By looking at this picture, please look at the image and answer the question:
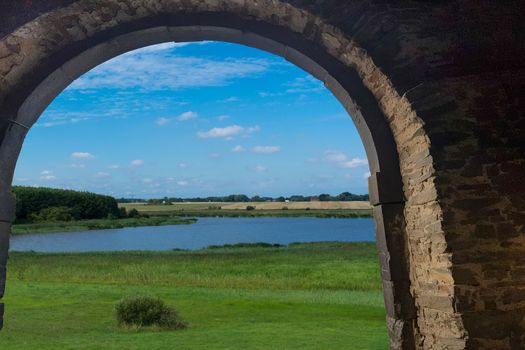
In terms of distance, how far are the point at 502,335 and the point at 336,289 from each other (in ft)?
37.4

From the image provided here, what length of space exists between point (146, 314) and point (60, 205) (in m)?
62.9

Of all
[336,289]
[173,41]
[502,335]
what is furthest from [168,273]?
[502,335]

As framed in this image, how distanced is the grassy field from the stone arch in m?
2.98

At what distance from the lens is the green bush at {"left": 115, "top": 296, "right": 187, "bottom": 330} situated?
356 inches

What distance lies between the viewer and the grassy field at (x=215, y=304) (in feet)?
25.7

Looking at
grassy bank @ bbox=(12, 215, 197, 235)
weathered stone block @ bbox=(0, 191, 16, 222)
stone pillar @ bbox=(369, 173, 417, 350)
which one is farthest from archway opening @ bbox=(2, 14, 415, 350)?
grassy bank @ bbox=(12, 215, 197, 235)

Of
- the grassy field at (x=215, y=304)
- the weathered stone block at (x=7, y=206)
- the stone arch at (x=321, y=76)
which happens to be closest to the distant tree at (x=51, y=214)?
the grassy field at (x=215, y=304)

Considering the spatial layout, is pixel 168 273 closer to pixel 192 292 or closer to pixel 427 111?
pixel 192 292

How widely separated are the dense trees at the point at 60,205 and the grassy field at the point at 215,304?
4649 centimetres

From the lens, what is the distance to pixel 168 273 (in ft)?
61.3

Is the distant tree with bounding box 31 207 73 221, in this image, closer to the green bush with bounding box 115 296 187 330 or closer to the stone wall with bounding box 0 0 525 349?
the green bush with bounding box 115 296 187 330

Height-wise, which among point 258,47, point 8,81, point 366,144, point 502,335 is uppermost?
point 258,47

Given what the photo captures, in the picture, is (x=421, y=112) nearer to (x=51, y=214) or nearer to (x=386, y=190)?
(x=386, y=190)

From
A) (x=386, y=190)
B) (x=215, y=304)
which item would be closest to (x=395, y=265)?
(x=386, y=190)
